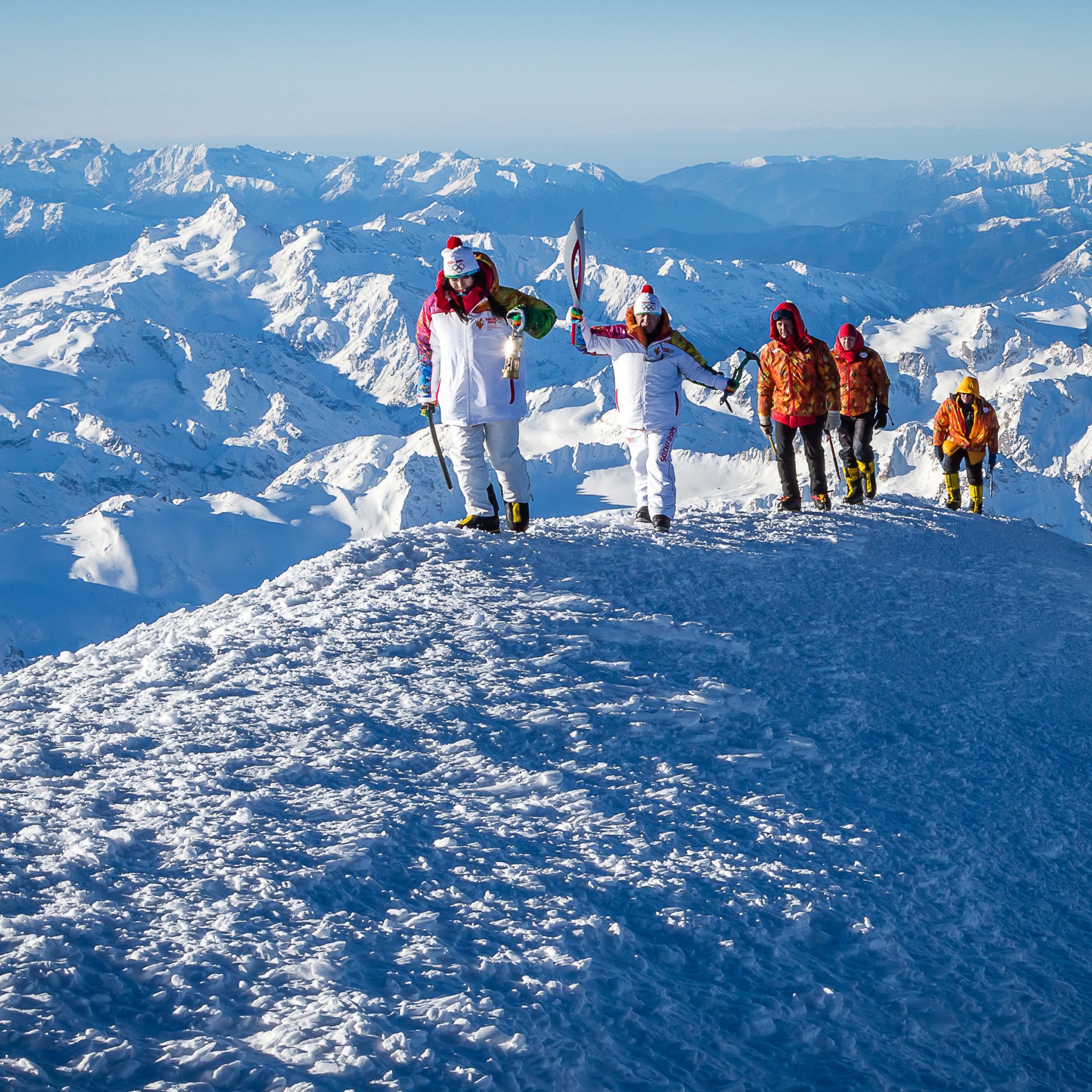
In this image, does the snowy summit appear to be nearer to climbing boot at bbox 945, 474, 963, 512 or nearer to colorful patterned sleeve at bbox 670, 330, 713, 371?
colorful patterned sleeve at bbox 670, 330, 713, 371

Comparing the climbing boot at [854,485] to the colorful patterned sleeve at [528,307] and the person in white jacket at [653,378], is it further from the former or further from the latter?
the colorful patterned sleeve at [528,307]

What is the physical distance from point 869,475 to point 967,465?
1769 millimetres

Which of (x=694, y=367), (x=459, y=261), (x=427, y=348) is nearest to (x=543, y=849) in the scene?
(x=459, y=261)

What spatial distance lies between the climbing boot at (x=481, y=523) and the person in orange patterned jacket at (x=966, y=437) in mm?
7510

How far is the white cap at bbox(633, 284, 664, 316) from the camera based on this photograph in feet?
31.2

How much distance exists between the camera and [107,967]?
11.6 ft

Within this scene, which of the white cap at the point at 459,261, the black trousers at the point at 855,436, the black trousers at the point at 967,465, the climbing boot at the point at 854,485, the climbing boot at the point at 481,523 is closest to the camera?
the white cap at the point at 459,261

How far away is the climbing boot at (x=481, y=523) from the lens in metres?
8.95

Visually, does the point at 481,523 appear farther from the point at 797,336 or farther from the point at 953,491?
the point at 953,491

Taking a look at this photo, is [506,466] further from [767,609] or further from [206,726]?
[206,726]

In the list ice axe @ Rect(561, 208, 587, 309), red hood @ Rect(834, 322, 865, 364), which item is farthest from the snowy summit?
red hood @ Rect(834, 322, 865, 364)

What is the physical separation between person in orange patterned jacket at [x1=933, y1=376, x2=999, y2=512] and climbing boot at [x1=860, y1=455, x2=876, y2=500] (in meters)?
1.09

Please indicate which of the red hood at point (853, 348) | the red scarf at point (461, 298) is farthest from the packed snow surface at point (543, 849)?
the red hood at point (853, 348)

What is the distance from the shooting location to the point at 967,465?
44.9 ft
